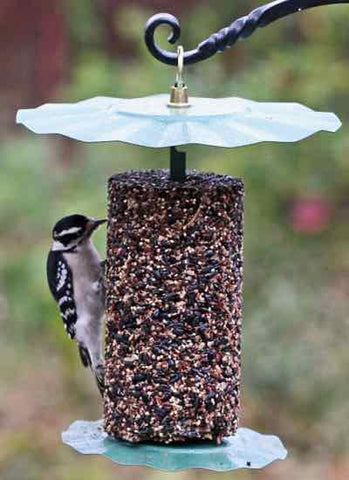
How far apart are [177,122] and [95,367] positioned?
93 centimetres

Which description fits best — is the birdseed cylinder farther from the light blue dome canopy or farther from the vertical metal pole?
the light blue dome canopy

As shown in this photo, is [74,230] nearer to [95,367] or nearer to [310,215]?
[95,367]

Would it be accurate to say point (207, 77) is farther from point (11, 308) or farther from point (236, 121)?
point (236, 121)

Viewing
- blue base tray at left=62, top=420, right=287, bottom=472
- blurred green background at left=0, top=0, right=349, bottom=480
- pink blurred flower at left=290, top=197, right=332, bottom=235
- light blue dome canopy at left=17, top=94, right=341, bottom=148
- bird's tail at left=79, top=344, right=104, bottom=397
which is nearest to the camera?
light blue dome canopy at left=17, top=94, right=341, bottom=148

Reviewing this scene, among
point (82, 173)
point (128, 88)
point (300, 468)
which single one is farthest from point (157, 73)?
point (300, 468)

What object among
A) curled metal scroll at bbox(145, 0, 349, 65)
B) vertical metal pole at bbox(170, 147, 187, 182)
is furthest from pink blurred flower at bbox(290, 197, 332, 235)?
curled metal scroll at bbox(145, 0, 349, 65)

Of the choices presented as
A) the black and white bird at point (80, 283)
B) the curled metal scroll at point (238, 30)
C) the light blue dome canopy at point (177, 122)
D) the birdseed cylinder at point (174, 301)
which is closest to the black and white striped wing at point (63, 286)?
the black and white bird at point (80, 283)

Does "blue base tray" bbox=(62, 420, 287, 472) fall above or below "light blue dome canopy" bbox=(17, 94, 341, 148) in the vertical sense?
below

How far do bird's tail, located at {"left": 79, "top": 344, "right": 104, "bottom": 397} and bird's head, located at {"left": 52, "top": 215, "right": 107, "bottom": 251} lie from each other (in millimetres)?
291

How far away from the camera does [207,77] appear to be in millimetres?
6664

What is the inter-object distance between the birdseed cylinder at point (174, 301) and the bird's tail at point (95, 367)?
32 centimetres

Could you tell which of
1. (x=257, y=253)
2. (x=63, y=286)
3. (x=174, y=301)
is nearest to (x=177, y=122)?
(x=174, y=301)

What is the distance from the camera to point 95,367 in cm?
348

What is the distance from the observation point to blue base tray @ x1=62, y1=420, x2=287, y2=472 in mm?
2992
